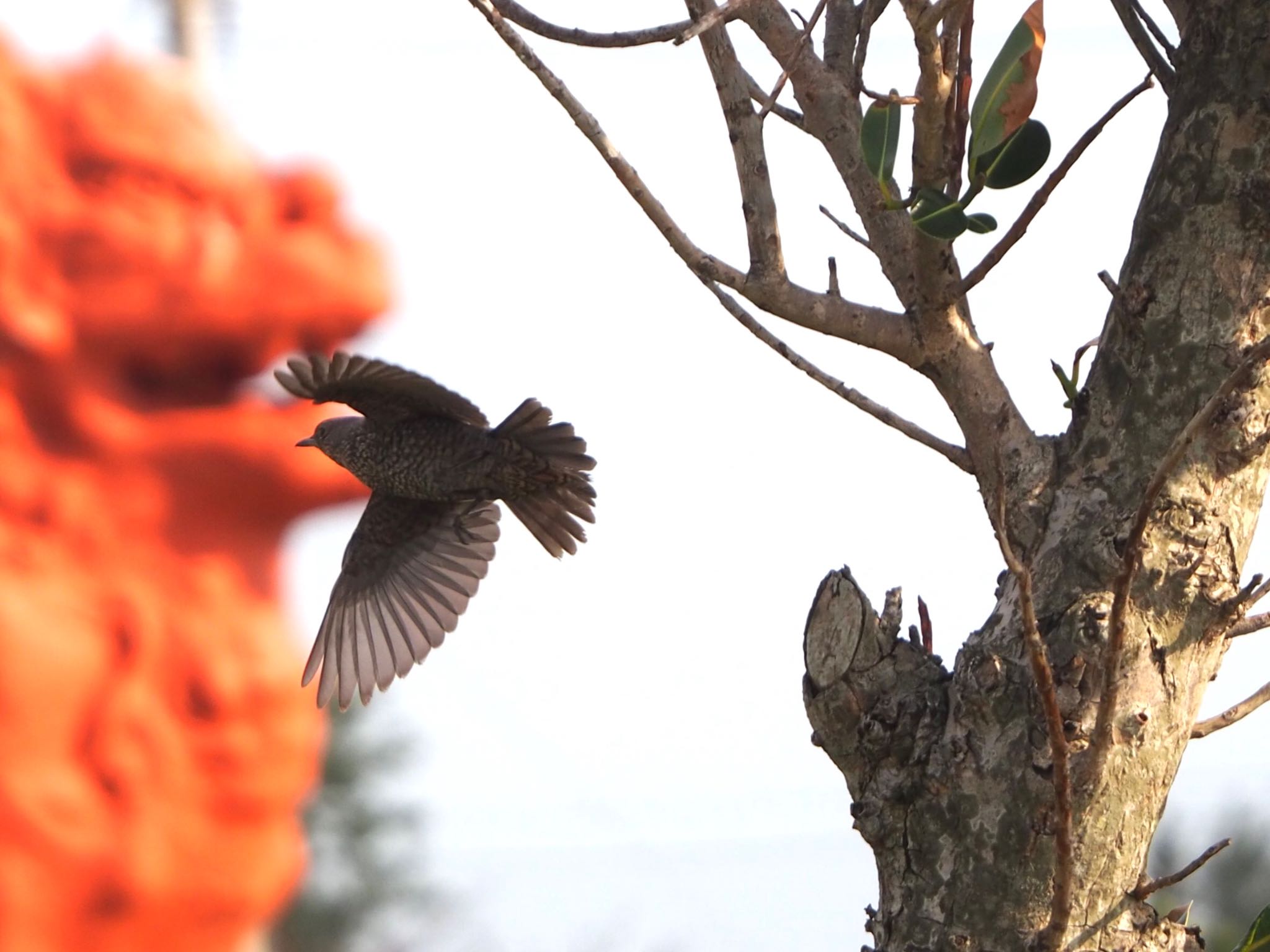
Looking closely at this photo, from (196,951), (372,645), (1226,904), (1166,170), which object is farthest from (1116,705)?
(1226,904)

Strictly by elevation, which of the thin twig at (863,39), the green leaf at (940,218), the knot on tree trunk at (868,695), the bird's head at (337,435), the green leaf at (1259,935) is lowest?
the green leaf at (1259,935)

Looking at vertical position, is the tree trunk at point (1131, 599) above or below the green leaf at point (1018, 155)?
below

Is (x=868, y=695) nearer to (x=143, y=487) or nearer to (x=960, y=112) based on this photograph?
(x=960, y=112)

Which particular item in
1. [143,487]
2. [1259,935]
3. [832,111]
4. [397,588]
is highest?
[143,487]

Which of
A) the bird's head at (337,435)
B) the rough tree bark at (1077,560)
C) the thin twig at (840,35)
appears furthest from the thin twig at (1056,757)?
the bird's head at (337,435)

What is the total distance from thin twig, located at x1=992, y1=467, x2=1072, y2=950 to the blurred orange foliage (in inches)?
142

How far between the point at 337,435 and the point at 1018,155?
121cm

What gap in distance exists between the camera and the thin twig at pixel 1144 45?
48.3 inches

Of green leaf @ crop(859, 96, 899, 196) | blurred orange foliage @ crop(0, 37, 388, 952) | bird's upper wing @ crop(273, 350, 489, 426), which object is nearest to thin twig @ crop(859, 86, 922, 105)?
green leaf @ crop(859, 96, 899, 196)

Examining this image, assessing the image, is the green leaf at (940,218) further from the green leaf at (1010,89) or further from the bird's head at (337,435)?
the bird's head at (337,435)

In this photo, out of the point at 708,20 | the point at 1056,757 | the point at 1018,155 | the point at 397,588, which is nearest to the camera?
the point at 1056,757

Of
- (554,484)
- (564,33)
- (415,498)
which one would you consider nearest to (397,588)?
(415,498)

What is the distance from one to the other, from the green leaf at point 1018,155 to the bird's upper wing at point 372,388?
969 mm

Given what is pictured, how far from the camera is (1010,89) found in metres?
1.18
